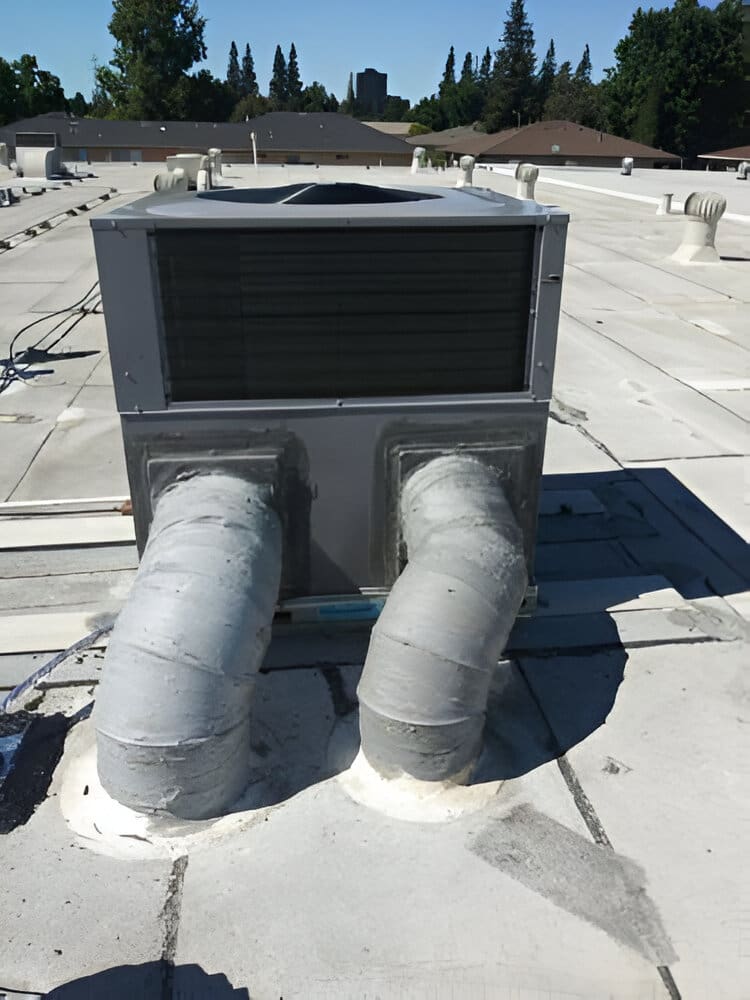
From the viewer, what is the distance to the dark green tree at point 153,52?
80812mm

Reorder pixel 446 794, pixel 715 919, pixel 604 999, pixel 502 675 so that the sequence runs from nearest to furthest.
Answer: pixel 604 999 < pixel 715 919 < pixel 446 794 < pixel 502 675

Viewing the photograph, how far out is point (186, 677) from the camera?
2.87 m

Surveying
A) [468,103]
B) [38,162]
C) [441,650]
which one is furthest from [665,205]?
[468,103]

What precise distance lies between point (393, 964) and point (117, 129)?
7398cm

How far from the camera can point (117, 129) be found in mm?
66188

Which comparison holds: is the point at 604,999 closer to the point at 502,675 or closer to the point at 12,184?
the point at 502,675

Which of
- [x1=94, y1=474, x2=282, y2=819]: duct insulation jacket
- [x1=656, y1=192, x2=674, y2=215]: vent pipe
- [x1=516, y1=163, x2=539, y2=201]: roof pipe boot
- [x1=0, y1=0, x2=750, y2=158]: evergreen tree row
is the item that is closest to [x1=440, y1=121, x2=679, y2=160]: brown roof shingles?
[x1=0, y1=0, x2=750, y2=158]: evergreen tree row

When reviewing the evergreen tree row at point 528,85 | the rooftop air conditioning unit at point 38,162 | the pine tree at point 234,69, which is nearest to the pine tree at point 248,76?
the pine tree at point 234,69

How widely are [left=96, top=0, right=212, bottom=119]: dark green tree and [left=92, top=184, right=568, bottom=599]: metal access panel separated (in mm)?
90011

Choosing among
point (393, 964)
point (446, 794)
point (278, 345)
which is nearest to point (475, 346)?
point (278, 345)

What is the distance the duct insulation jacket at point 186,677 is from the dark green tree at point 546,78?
103m

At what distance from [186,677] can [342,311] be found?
5.75ft

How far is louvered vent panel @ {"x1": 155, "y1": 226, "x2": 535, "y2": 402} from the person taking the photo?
3.54m

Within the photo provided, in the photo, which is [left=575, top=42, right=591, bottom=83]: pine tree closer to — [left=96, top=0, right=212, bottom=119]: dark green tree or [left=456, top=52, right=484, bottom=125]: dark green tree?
[left=456, top=52, right=484, bottom=125]: dark green tree
